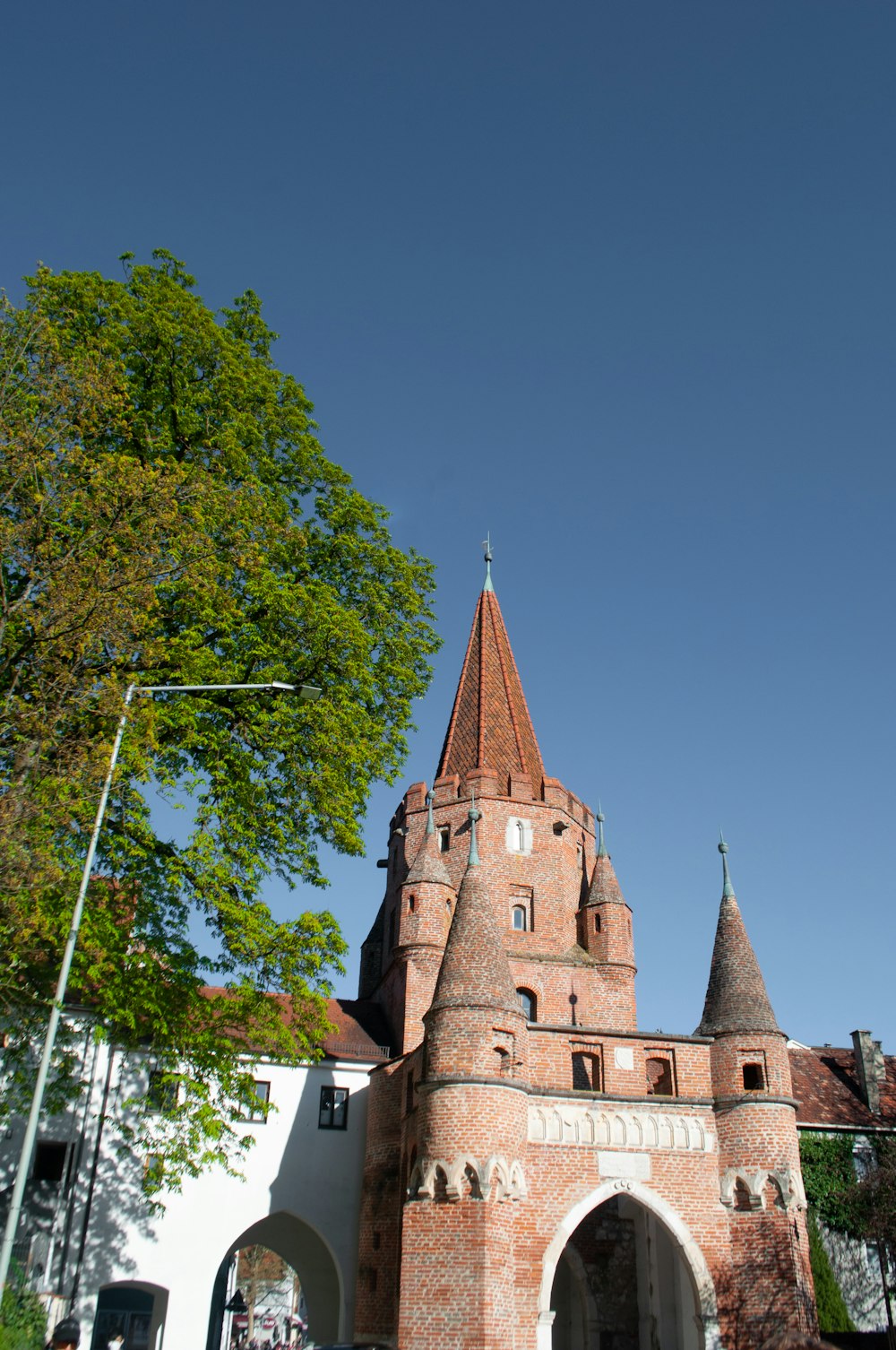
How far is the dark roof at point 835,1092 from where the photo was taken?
96.7 feet

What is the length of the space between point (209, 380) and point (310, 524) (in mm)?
3407

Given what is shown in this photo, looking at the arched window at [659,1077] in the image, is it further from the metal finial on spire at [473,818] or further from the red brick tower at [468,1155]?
the metal finial on spire at [473,818]

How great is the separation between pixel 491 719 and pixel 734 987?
39.3ft

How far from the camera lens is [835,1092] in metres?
31.1

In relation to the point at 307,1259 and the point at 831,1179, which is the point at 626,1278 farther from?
the point at 307,1259

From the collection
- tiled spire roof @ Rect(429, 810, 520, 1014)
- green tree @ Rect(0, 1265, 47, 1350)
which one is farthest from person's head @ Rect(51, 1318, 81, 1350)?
tiled spire roof @ Rect(429, 810, 520, 1014)

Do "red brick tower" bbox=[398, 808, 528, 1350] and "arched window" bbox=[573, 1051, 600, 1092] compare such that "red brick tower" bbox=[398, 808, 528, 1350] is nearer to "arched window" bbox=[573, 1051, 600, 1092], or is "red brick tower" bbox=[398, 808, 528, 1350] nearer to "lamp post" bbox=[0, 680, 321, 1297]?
"arched window" bbox=[573, 1051, 600, 1092]

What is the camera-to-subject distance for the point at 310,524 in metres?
23.1

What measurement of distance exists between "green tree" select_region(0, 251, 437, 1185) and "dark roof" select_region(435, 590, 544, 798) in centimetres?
1065

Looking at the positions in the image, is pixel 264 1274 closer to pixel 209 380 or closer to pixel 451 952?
pixel 451 952

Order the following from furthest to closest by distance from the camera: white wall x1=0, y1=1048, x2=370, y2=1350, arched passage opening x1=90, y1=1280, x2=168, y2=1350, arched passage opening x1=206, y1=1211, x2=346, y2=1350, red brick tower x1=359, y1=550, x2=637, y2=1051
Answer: arched passage opening x1=90, y1=1280, x2=168, y2=1350 → red brick tower x1=359, y1=550, x2=637, y2=1051 → arched passage opening x1=206, y1=1211, x2=346, y2=1350 → white wall x1=0, y1=1048, x2=370, y2=1350

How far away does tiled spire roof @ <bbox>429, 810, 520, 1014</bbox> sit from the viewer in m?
22.8

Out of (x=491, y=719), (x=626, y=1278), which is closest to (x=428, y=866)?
(x=491, y=719)

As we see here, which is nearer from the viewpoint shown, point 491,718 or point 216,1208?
point 216,1208
